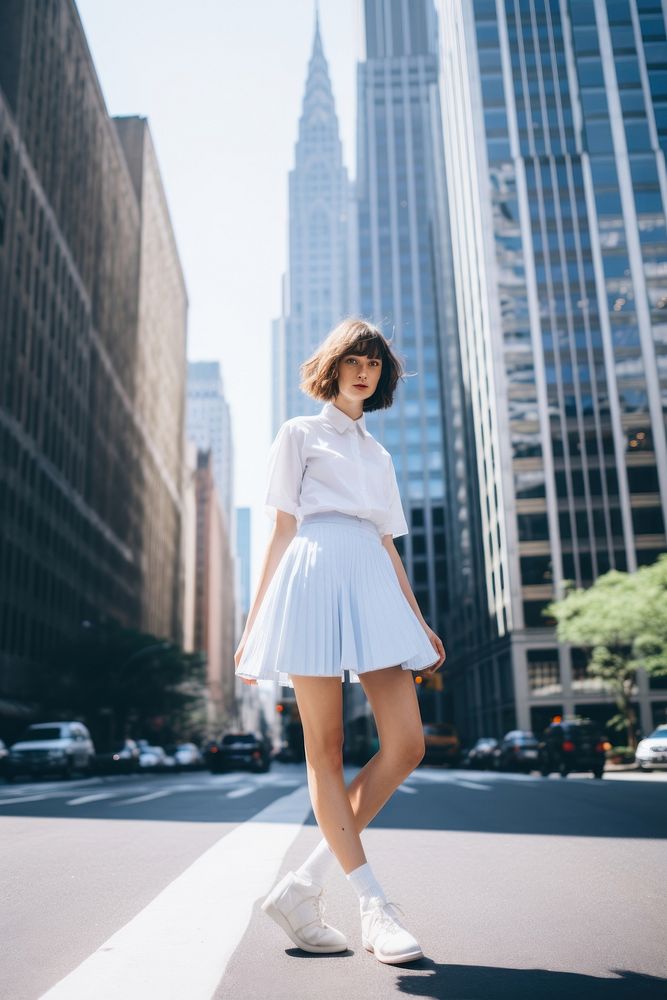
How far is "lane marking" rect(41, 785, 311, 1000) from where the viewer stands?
2.38 meters

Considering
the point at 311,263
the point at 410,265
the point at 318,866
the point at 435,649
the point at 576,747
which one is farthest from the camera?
the point at 311,263

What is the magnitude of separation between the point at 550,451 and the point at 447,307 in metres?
33.7

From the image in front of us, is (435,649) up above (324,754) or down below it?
above

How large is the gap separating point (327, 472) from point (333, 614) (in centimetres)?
55

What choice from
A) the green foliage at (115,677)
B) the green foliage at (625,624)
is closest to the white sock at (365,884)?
the green foliage at (625,624)

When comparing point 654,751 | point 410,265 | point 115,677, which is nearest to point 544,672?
point 115,677

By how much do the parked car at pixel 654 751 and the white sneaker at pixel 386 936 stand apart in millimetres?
23203

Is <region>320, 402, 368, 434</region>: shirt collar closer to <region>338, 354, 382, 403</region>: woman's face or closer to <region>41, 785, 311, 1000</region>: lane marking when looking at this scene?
<region>338, 354, 382, 403</region>: woman's face

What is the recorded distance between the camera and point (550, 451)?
188ft

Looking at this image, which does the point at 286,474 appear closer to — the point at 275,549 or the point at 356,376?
the point at 275,549

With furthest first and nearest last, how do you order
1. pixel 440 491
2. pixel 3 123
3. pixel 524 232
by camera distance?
pixel 440 491 < pixel 524 232 < pixel 3 123

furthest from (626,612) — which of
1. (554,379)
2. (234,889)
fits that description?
(234,889)

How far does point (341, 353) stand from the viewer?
3391mm

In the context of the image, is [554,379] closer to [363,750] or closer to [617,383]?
[617,383]
